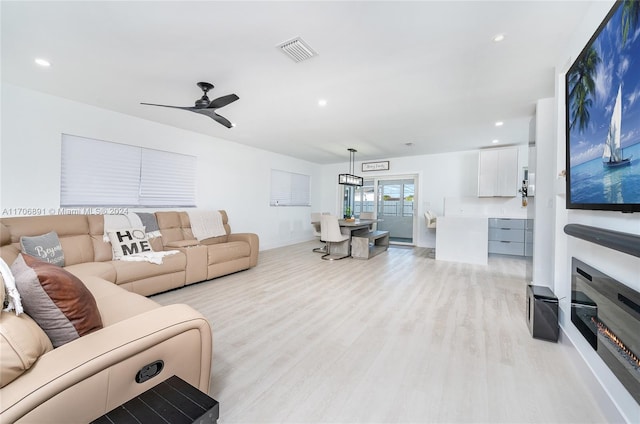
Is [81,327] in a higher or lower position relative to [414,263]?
higher

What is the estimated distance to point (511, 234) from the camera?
17.9 feet

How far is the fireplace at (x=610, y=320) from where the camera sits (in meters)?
1.18

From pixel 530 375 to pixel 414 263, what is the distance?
3.24 m

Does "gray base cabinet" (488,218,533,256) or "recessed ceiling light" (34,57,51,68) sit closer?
"recessed ceiling light" (34,57,51,68)

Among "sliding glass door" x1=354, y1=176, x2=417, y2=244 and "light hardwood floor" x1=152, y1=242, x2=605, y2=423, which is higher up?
"sliding glass door" x1=354, y1=176, x2=417, y2=244

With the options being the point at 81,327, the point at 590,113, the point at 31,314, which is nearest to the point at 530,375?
the point at 590,113

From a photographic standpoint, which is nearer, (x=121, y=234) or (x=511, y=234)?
(x=121, y=234)

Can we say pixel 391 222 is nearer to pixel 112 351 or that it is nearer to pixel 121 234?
pixel 121 234

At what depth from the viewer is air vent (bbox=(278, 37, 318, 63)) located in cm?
211

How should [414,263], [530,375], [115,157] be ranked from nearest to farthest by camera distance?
[530,375]
[115,157]
[414,263]

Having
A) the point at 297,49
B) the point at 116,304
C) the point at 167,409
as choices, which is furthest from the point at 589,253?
the point at 116,304

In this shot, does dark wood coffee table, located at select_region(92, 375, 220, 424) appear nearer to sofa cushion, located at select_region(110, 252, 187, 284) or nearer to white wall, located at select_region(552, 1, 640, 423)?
white wall, located at select_region(552, 1, 640, 423)

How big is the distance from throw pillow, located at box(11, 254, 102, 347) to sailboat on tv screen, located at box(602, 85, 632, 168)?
2.49 m

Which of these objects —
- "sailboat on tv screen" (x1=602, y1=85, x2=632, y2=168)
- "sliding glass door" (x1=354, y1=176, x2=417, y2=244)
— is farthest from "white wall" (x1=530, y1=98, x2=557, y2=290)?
"sliding glass door" (x1=354, y1=176, x2=417, y2=244)
